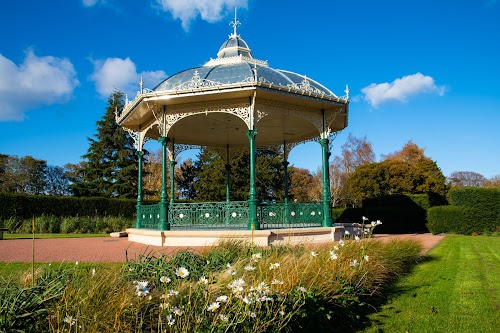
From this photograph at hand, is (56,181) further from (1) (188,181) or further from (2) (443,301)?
(2) (443,301)

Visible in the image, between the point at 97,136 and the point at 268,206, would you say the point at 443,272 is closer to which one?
the point at 268,206

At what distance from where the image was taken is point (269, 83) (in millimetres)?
11531

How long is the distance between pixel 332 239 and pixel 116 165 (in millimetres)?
26366

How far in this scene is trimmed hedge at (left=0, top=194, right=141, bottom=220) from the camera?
66.4 feet

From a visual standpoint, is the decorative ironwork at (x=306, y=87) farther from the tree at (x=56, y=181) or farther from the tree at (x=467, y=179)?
the tree at (x=467, y=179)

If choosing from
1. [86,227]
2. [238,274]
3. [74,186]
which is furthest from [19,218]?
[238,274]

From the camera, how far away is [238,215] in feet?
38.4

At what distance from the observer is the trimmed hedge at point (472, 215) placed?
19594 mm

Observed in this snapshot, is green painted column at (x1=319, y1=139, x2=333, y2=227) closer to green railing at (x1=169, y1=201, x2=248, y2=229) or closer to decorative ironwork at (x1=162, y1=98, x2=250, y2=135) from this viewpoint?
green railing at (x1=169, y1=201, x2=248, y2=229)

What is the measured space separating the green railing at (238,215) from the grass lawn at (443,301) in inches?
172

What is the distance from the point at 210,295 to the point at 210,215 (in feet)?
27.3

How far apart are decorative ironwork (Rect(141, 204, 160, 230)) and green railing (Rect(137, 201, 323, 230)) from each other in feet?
0.53

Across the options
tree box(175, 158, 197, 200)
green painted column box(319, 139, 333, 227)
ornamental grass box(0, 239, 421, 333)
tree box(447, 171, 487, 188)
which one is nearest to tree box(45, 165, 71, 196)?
tree box(175, 158, 197, 200)

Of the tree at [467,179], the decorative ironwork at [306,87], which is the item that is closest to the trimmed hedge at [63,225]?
the decorative ironwork at [306,87]
